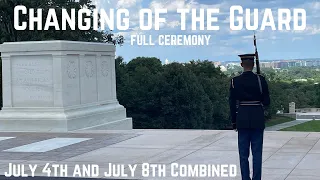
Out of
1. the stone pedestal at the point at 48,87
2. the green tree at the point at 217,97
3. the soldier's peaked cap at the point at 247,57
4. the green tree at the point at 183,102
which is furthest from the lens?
the green tree at the point at 217,97

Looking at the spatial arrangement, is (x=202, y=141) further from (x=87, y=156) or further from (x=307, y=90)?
(x=307, y=90)

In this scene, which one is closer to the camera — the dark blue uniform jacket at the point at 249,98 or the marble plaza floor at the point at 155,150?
the dark blue uniform jacket at the point at 249,98

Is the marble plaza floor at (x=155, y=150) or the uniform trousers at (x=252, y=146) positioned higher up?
the uniform trousers at (x=252, y=146)

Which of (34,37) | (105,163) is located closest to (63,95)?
(105,163)

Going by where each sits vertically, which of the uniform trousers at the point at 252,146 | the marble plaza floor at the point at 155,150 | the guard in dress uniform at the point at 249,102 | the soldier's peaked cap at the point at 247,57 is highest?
the soldier's peaked cap at the point at 247,57

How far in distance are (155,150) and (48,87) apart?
4502 millimetres

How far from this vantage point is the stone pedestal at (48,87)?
14.1 meters

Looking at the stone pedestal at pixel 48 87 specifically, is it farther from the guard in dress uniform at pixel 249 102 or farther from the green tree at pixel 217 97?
the green tree at pixel 217 97

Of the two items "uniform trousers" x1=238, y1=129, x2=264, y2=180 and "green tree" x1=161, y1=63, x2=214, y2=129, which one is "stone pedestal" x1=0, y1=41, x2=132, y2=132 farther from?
"green tree" x1=161, y1=63, x2=214, y2=129

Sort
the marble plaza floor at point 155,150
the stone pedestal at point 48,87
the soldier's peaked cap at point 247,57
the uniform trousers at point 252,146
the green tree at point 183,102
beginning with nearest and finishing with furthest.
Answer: the soldier's peaked cap at point 247,57 → the uniform trousers at point 252,146 → the marble plaza floor at point 155,150 → the stone pedestal at point 48,87 → the green tree at point 183,102

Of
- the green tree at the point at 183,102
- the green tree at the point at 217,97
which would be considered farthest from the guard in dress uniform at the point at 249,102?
the green tree at the point at 217,97

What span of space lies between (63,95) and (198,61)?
62354 millimetres

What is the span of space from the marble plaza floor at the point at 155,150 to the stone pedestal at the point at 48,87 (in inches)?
20.7

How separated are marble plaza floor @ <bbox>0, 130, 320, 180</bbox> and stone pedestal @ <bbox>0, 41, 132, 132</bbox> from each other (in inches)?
20.7
